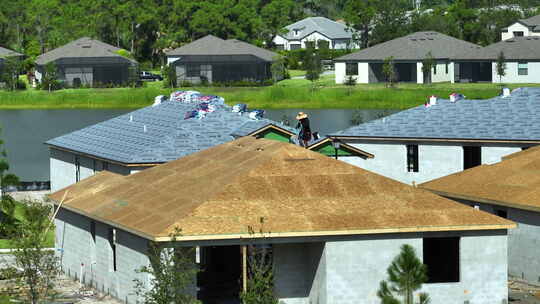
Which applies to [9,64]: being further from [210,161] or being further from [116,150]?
[210,161]

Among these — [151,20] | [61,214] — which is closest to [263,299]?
[61,214]

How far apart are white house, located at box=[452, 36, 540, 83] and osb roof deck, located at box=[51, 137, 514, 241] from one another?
4496 inches

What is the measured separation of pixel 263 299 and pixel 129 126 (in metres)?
25.6

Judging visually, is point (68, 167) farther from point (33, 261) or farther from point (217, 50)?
point (217, 50)

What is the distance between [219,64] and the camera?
576ft

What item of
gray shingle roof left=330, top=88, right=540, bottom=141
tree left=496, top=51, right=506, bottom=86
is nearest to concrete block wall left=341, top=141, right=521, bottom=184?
gray shingle roof left=330, top=88, right=540, bottom=141

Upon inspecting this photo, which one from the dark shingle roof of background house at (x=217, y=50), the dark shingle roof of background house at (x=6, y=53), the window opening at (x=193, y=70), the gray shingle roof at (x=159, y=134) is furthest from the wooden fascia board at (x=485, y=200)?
the dark shingle roof of background house at (x=6, y=53)

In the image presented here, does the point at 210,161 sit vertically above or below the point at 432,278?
above

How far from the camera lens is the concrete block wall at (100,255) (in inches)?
1678

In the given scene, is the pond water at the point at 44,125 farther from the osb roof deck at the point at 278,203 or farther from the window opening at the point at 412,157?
the osb roof deck at the point at 278,203

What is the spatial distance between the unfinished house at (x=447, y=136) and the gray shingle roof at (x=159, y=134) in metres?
6.20

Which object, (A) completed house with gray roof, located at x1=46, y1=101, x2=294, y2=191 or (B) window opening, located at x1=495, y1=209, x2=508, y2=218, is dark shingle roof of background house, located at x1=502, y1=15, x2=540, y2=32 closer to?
(A) completed house with gray roof, located at x1=46, y1=101, x2=294, y2=191

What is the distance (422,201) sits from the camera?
41875 mm

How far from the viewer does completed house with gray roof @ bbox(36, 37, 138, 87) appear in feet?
574
